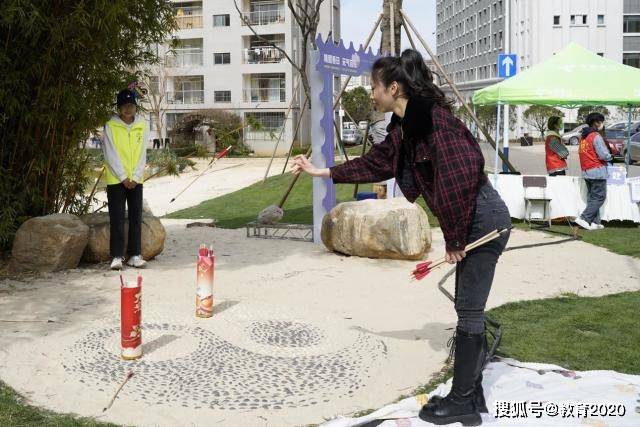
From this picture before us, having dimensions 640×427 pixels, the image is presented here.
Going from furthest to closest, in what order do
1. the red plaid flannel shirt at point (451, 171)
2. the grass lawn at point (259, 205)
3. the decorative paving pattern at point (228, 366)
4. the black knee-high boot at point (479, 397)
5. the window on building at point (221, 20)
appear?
the window on building at point (221, 20) < the grass lawn at point (259, 205) < the decorative paving pattern at point (228, 366) < the black knee-high boot at point (479, 397) < the red plaid flannel shirt at point (451, 171)

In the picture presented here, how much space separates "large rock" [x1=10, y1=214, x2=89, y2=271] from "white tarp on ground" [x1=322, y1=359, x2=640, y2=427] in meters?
4.46

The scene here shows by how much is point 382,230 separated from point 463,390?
4447 mm

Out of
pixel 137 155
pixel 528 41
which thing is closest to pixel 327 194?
pixel 137 155

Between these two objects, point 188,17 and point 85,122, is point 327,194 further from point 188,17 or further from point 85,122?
point 188,17

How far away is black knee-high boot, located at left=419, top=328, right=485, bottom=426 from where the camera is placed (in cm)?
337

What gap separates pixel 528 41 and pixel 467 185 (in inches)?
2176

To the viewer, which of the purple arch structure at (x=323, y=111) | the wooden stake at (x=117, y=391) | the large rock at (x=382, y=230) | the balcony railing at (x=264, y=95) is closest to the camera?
the wooden stake at (x=117, y=391)

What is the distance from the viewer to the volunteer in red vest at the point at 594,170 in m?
10.3

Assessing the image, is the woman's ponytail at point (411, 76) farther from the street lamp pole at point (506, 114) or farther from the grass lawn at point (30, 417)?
the street lamp pole at point (506, 114)

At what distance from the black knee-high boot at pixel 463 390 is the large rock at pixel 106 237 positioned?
4.92 meters

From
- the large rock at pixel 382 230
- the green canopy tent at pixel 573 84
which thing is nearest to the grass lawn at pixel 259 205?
the green canopy tent at pixel 573 84

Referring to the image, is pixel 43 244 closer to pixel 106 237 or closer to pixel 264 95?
pixel 106 237

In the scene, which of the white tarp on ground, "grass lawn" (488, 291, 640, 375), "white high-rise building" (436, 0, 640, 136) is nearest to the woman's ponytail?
the white tarp on ground

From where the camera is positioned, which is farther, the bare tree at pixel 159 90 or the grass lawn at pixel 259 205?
the bare tree at pixel 159 90
